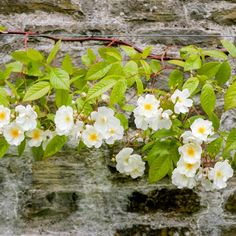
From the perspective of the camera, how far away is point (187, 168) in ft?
4.52

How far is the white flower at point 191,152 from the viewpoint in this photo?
136cm

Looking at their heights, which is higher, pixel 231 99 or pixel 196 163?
pixel 231 99

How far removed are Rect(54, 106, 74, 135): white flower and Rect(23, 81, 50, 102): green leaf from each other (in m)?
0.07

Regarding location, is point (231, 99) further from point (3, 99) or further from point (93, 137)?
point (3, 99)

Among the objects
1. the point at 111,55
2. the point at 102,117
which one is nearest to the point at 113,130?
the point at 102,117

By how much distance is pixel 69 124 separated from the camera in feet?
4.48

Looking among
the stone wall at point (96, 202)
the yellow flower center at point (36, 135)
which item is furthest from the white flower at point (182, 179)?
the yellow flower center at point (36, 135)

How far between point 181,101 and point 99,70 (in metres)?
0.27

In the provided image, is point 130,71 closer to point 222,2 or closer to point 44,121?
point 44,121

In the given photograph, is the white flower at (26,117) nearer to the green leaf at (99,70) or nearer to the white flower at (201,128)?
the green leaf at (99,70)

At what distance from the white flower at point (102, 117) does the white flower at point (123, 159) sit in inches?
6.1

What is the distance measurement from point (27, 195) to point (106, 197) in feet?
0.86

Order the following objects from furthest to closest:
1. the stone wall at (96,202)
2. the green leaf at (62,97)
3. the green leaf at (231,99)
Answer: the stone wall at (96,202) → the green leaf at (62,97) → the green leaf at (231,99)

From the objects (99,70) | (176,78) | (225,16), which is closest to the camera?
(99,70)
